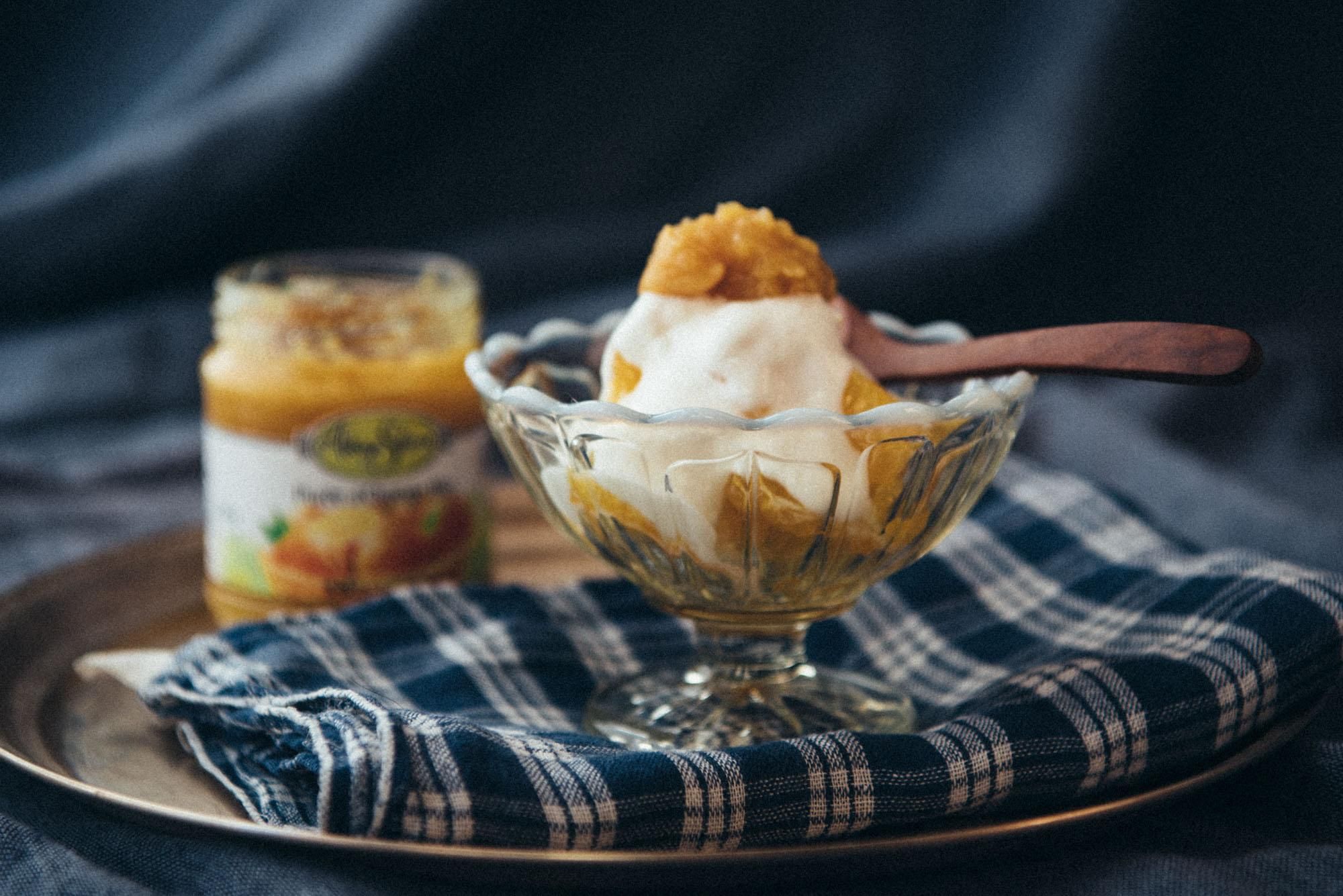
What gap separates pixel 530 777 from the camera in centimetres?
77

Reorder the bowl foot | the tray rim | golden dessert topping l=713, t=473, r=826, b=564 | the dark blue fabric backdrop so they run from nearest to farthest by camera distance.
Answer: the tray rim → golden dessert topping l=713, t=473, r=826, b=564 → the bowl foot → the dark blue fabric backdrop

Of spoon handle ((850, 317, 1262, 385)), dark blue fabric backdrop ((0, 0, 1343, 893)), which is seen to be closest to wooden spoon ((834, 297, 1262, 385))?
spoon handle ((850, 317, 1262, 385))

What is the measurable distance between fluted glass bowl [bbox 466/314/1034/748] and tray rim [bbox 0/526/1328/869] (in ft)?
0.58

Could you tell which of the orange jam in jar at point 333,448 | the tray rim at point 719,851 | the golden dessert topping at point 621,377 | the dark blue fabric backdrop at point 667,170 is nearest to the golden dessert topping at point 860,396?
the golden dessert topping at point 621,377

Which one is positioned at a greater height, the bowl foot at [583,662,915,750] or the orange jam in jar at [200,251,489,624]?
the orange jam in jar at [200,251,489,624]

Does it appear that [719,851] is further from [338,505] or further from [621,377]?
[338,505]

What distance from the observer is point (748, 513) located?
0.85 m

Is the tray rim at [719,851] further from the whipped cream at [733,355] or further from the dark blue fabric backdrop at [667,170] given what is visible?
the dark blue fabric backdrop at [667,170]

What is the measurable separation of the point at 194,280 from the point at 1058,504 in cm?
124

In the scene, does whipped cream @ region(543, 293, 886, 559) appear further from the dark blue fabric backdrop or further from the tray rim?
the dark blue fabric backdrop

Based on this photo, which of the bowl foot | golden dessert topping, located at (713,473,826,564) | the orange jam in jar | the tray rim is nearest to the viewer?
the tray rim

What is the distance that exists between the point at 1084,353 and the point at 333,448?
58cm

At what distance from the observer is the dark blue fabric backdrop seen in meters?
1.75

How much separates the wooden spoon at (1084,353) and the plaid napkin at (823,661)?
0.19 metres
